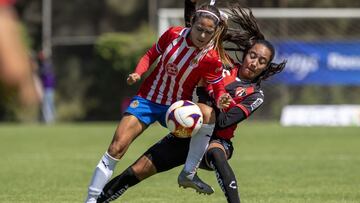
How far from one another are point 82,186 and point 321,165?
159 inches

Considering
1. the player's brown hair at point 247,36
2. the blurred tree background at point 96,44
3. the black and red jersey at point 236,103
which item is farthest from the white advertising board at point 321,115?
the black and red jersey at point 236,103

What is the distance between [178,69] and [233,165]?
19.3 ft

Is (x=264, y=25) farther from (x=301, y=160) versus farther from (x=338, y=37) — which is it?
(x=301, y=160)

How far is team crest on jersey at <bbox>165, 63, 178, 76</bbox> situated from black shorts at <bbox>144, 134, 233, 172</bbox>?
60cm

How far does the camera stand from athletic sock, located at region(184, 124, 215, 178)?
764 cm

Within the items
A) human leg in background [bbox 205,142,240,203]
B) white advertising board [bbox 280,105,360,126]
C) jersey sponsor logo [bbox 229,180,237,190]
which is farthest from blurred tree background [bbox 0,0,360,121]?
jersey sponsor logo [bbox 229,180,237,190]

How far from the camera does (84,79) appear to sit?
28.0 metres

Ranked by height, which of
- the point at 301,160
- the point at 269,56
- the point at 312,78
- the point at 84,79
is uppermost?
the point at 269,56

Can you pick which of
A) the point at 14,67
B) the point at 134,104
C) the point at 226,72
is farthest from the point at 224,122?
the point at 14,67

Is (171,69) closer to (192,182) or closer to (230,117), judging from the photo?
(230,117)

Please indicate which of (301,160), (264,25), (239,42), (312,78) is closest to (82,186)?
(239,42)

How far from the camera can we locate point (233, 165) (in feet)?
43.7

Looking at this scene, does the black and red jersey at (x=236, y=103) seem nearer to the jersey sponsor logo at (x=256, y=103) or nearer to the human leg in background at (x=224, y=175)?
the jersey sponsor logo at (x=256, y=103)

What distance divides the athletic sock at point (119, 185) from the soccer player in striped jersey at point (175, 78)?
220mm
